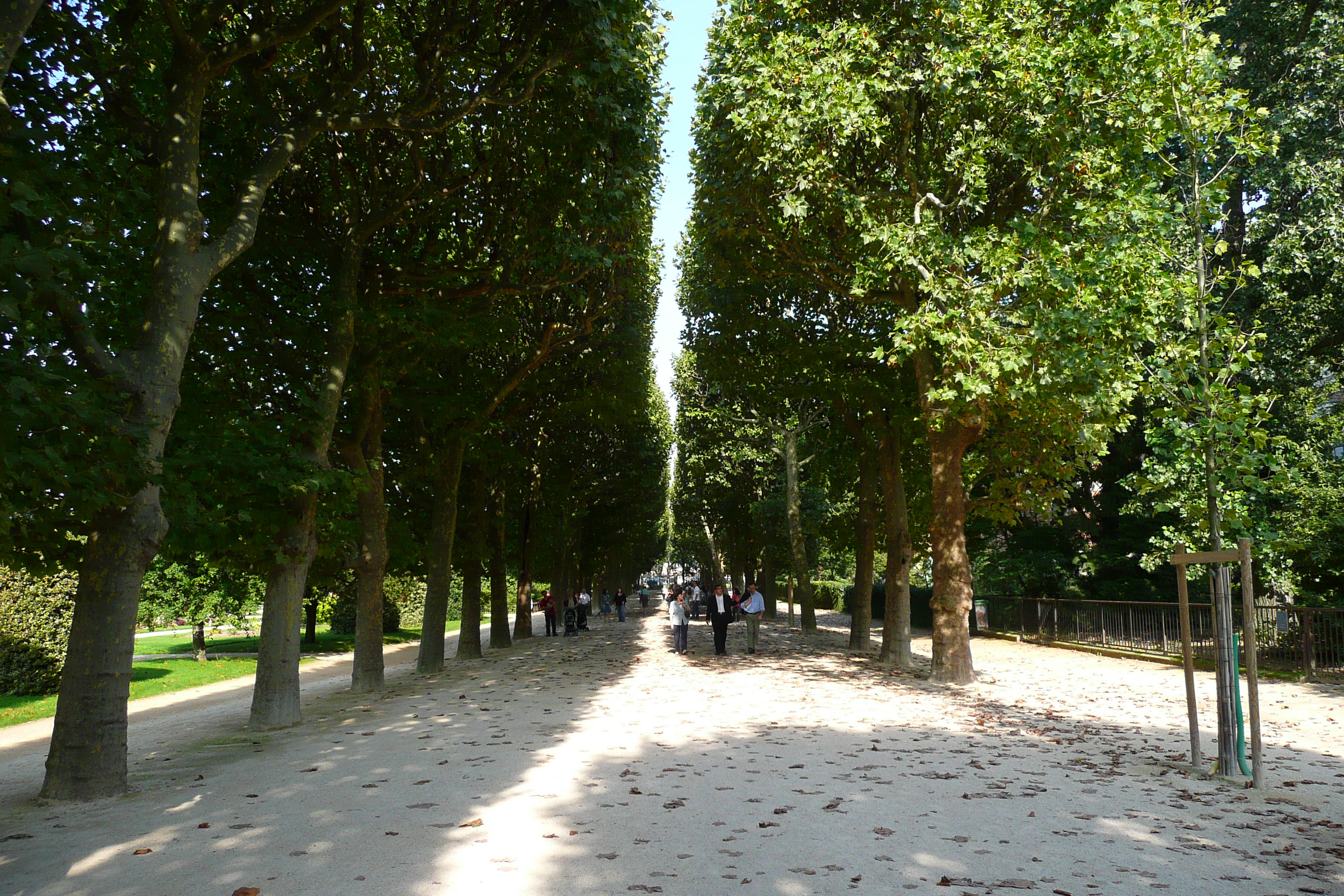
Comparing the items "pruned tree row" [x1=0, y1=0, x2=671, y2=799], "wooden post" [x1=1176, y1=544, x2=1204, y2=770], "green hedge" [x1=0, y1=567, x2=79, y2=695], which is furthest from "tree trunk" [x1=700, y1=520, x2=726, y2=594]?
"wooden post" [x1=1176, y1=544, x2=1204, y2=770]

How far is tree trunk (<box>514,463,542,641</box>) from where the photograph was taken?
26.6 m

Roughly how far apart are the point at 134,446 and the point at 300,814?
10.2 feet

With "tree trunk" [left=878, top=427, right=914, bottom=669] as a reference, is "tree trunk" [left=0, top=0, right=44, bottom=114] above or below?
above

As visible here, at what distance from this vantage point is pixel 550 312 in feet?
64.3

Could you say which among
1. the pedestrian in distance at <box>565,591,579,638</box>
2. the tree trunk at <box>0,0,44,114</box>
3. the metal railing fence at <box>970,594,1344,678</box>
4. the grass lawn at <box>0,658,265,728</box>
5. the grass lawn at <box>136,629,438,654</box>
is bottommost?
the grass lawn at <box>136,629,438,654</box>

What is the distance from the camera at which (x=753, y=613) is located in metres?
22.7

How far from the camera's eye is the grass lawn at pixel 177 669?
15.2 m

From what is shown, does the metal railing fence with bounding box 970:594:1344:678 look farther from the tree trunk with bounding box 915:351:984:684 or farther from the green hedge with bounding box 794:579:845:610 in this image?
the green hedge with bounding box 794:579:845:610

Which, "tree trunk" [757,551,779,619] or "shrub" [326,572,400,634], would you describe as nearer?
"shrub" [326,572,400,634]

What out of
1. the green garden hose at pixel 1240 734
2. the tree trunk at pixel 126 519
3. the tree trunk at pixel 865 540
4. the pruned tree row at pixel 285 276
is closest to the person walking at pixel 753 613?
the tree trunk at pixel 865 540

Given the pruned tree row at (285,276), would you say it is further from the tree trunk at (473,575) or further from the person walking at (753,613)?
the person walking at (753,613)

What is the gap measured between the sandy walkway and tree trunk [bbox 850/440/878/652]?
844cm

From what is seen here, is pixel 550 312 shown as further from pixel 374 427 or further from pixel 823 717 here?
pixel 823 717

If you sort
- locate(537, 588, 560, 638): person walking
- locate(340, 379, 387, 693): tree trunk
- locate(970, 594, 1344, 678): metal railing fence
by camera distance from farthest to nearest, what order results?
locate(537, 588, 560, 638): person walking → locate(970, 594, 1344, 678): metal railing fence → locate(340, 379, 387, 693): tree trunk
